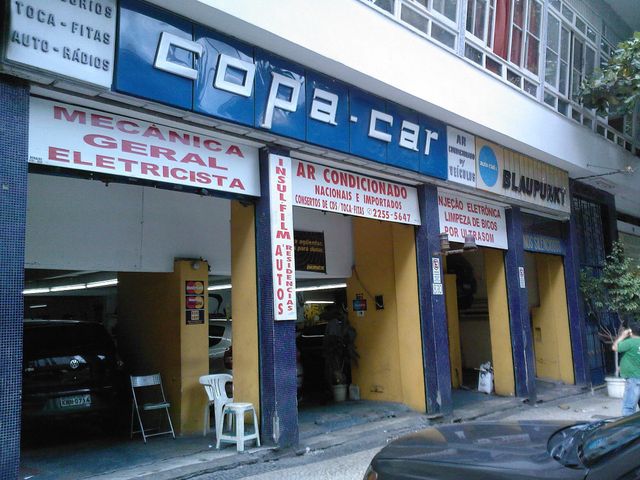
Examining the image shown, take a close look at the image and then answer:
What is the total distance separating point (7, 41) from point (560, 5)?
10.8 metres

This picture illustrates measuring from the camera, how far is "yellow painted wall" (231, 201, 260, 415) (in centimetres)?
630

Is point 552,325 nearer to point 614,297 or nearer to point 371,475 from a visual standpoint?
point 614,297

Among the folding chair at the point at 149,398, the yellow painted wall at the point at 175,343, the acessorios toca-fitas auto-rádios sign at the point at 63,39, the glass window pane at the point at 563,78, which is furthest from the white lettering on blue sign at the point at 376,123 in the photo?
the glass window pane at the point at 563,78

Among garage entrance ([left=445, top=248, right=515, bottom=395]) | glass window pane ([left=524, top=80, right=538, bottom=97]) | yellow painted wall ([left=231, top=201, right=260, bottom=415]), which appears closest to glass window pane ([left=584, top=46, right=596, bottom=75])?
glass window pane ([left=524, top=80, right=538, bottom=97])

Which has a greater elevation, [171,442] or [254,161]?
[254,161]

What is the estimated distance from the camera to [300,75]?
21.8ft

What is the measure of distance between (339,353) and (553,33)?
7815 mm

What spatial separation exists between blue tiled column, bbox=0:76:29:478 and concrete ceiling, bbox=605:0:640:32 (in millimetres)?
13245

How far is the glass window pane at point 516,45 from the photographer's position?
10.2 metres

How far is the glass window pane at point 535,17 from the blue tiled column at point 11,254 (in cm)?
929

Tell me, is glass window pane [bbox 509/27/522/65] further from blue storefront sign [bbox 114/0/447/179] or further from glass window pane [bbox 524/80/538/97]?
blue storefront sign [bbox 114/0/447/179]

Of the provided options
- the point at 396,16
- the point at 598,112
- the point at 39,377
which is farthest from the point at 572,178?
the point at 39,377

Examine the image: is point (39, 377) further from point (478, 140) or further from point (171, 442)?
point (478, 140)

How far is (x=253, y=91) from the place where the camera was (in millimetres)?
6090
